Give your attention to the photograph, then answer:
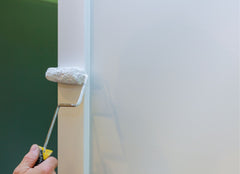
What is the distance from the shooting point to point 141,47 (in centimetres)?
46

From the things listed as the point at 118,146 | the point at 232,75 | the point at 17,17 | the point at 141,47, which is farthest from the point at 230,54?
the point at 17,17

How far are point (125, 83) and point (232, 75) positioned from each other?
24 cm

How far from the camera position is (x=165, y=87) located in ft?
1.45

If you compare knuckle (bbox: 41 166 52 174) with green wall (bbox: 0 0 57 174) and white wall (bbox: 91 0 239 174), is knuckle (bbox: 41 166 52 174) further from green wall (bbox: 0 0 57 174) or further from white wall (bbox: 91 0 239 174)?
green wall (bbox: 0 0 57 174)

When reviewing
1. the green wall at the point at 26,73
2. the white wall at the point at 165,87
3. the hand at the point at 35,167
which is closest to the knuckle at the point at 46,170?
the hand at the point at 35,167

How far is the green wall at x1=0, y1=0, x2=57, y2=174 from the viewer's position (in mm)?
932

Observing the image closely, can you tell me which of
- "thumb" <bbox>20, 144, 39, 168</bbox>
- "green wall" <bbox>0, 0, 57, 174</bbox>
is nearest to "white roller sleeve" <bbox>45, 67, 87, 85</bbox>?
"thumb" <bbox>20, 144, 39, 168</bbox>

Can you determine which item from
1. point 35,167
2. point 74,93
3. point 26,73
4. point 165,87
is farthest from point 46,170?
point 26,73

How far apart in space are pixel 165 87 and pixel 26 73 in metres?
0.78

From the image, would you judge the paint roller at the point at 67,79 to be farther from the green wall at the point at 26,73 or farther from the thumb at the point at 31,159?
the green wall at the point at 26,73

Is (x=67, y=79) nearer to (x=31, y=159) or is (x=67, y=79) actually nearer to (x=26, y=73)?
(x=31, y=159)

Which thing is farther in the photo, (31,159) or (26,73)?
(26,73)

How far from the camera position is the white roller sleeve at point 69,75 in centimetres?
46

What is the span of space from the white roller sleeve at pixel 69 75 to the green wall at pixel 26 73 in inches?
18.9
